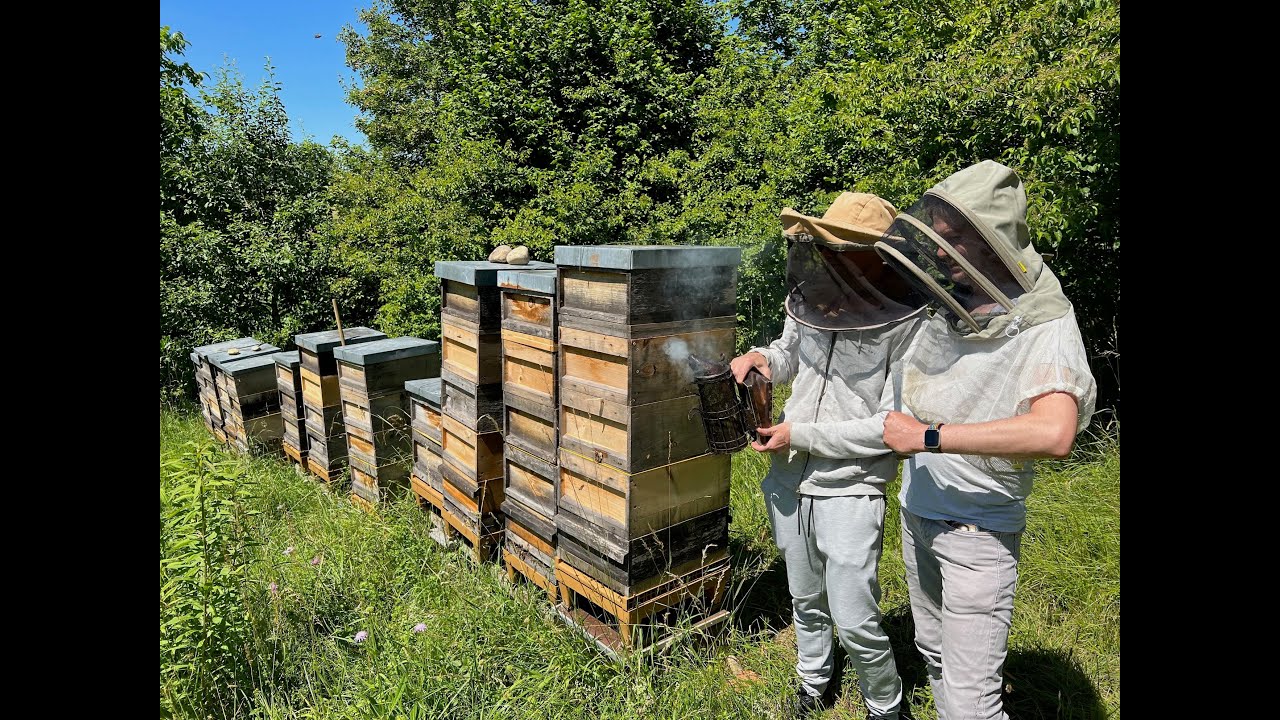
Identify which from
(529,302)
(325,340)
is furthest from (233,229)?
(529,302)

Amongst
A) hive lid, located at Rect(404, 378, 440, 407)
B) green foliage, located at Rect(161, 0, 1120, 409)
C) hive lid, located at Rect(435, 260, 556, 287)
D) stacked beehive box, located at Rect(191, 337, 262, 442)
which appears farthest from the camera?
green foliage, located at Rect(161, 0, 1120, 409)

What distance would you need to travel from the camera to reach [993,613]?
229 cm

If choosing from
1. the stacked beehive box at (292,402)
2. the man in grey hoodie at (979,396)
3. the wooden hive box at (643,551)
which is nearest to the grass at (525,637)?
the wooden hive box at (643,551)

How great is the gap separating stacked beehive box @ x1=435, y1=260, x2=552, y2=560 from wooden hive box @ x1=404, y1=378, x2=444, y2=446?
0.67 feet

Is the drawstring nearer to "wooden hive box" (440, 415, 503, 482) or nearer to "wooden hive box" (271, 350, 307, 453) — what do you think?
"wooden hive box" (440, 415, 503, 482)

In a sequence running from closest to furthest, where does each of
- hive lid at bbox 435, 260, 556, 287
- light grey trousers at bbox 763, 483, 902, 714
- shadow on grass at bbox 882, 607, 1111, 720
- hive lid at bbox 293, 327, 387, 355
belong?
light grey trousers at bbox 763, 483, 902, 714 < shadow on grass at bbox 882, 607, 1111, 720 < hive lid at bbox 435, 260, 556, 287 < hive lid at bbox 293, 327, 387, 355

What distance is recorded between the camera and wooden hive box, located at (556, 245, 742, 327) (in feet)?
9.93

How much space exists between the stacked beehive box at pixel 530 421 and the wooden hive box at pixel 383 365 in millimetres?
1644

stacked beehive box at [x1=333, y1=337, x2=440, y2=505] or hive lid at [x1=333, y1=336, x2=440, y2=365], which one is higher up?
hive lid at [x1=333, y1=336, x2=440, y2=365]

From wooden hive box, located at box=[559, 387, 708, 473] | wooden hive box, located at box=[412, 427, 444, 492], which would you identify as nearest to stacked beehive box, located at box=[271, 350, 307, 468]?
wooden hive box, located at box=[412, 427, 444, 492]

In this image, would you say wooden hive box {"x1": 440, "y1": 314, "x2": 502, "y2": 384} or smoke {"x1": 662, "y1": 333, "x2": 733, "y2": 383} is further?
wooden hive box {"x1": 440, "y1": 314, "x2": 502, "y2": 384}

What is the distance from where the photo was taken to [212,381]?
752 centimetres

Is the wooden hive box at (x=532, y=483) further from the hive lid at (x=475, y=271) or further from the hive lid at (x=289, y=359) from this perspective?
the hive lid at (x=289, y=359)
